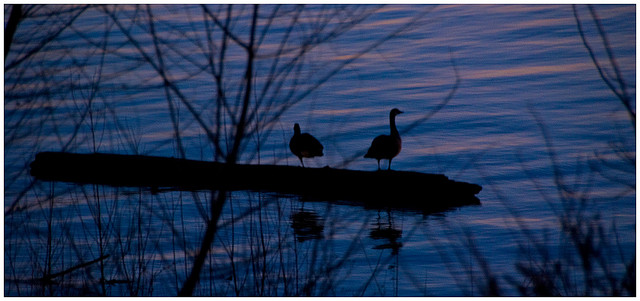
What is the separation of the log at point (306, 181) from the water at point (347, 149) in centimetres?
20

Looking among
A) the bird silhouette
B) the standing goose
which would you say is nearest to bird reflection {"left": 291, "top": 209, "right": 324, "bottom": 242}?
the bird silhouette

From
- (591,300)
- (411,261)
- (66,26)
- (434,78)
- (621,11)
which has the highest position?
(66,26)

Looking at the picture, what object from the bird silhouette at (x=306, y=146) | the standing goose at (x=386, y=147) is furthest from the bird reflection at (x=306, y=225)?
the standing goose at (x=386, y=147)

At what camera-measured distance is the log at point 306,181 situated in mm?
7750

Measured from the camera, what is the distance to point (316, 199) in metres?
8.23

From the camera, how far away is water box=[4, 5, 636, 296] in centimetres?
318

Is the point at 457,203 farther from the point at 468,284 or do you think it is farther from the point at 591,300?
the point at 591,300

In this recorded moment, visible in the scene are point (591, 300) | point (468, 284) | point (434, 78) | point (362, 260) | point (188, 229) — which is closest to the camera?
point (591, 300)

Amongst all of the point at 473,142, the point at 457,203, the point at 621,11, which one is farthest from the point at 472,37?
the point at 621,11

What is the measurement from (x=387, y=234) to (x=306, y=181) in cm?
151

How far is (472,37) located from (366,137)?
3.69 meters

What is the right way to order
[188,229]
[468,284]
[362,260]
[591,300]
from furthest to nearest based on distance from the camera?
[188,229] < [362,260] < [468,284] < [591,300]

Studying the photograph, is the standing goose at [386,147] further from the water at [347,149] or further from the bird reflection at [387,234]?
the bird reflection at [387,234]

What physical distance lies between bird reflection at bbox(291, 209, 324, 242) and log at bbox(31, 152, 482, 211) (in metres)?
0.38
